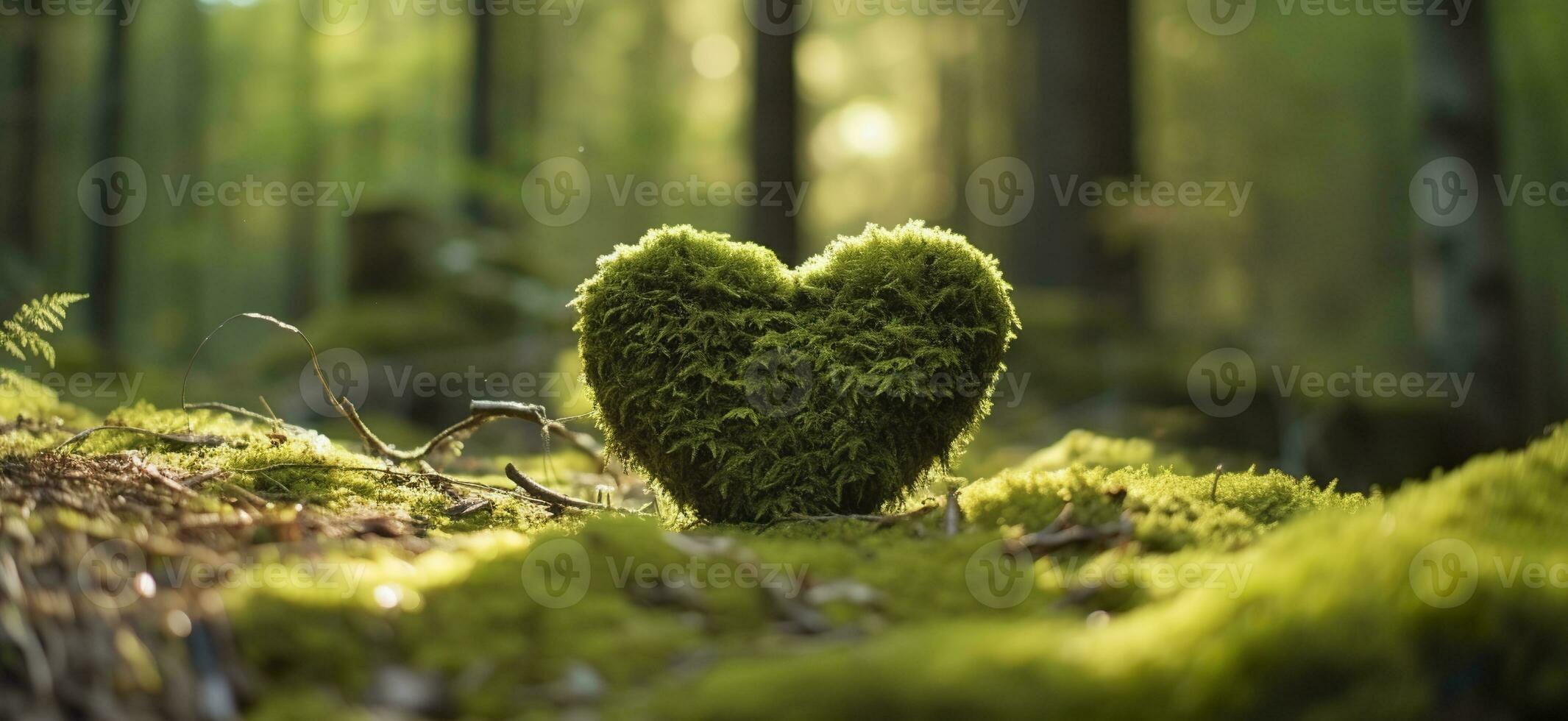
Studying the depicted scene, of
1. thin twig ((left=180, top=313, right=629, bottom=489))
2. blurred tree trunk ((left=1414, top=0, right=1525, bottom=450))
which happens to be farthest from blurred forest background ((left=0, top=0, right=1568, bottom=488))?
thin twig ((left=180, top=313, right=629, bottom=489))

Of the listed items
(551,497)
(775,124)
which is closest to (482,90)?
(775,124)

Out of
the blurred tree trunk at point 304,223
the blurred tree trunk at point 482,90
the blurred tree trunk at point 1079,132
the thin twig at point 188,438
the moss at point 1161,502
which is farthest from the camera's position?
the blurred tree trunk at point 304,223

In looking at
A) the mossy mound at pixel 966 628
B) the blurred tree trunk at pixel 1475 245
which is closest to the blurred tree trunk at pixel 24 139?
the mossy mound at pixel 966 628

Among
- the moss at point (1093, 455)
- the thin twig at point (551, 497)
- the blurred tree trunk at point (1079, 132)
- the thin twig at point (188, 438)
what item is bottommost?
the moss at point (1093, 455)

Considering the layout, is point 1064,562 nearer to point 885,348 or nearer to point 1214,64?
point 885,348

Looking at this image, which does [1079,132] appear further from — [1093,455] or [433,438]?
[433,438]

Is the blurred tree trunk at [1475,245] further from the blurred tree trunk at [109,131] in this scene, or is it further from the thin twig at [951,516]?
the blurred tree trunk at [109,131]
